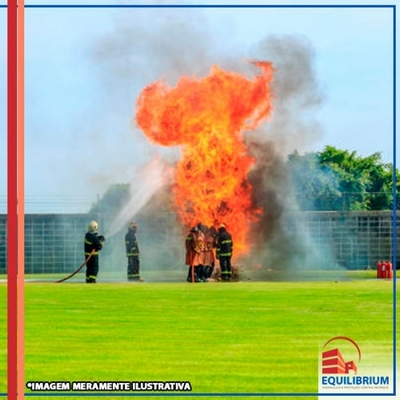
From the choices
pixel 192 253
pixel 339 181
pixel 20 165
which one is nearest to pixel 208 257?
pixel 192 253

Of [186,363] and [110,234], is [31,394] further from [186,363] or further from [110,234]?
[110,234]

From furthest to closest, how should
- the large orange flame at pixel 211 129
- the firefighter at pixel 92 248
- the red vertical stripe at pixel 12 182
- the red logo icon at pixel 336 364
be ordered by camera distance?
the firefighter at pixel 92 248
the large orange flame at pixel 211 129
the red logo icon at pixel 336 364
the red vertical stripe at pixel 12 182

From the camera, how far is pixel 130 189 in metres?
15.3

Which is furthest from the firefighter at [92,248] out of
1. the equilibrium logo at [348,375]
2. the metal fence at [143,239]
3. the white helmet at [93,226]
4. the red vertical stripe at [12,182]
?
the red vertical stripe at [12,182]

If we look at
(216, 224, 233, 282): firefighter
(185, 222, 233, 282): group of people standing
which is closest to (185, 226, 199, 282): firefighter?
(185, 222, 233, 282): group of people standing

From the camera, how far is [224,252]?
15.5 meters

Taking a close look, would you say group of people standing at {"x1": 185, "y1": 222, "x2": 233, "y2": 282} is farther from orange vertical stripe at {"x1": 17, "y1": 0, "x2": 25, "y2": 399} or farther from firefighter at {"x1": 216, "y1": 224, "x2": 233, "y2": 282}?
orange vertical stripe at {"x1": 17, "y1": 0, "x2": 25, "y2": 399}

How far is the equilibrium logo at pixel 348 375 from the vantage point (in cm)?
675

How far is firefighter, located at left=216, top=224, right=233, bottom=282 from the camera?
15523 mm

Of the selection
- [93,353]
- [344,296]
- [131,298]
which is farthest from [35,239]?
[93,353]

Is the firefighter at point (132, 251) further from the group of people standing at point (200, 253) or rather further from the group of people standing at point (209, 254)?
the group of people standing at point (209, 254)

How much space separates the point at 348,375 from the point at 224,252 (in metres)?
8.60

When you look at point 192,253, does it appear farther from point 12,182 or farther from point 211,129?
point 12,182

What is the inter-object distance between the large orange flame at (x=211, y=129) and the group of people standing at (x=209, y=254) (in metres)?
0.22
